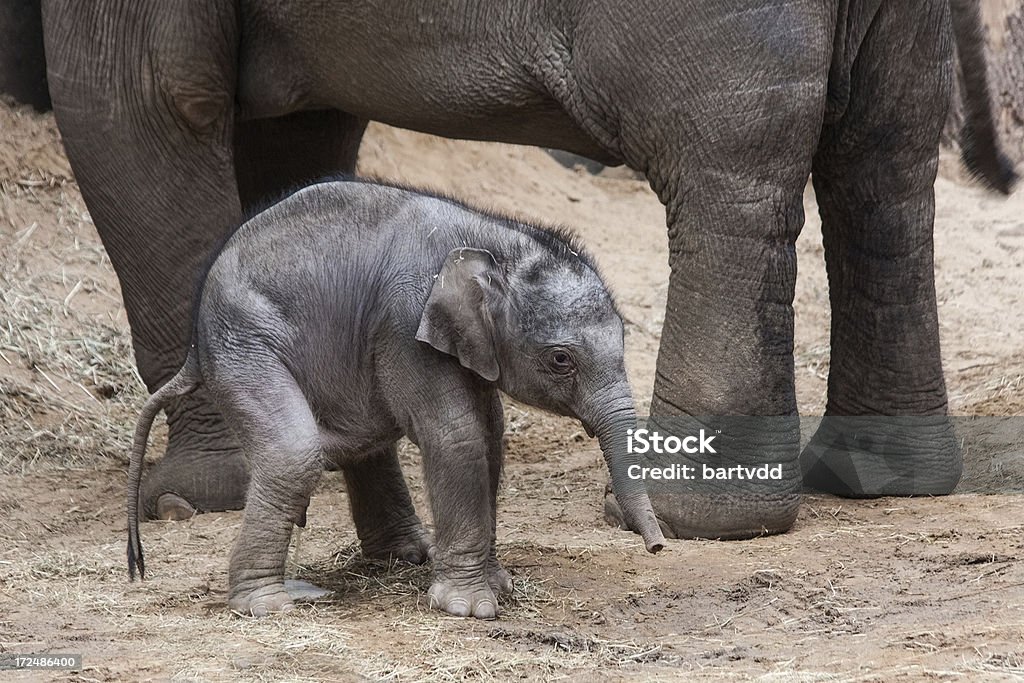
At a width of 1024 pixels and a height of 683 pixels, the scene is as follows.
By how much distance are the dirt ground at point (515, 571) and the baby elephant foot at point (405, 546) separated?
0.06m

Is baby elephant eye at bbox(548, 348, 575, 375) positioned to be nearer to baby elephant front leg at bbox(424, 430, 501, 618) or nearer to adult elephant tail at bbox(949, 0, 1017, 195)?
baby elephant front leg at bbox(424, 430, 501, 618)

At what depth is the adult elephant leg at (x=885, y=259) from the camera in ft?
20.2

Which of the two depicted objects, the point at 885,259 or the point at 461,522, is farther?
the point at 885,259

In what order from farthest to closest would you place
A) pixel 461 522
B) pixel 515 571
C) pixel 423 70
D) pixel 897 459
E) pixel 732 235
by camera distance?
1. pixel 897 459
2. pixel 423 70
3. pixel 732 235
4. pixel 515 571
5. pixel 461 522

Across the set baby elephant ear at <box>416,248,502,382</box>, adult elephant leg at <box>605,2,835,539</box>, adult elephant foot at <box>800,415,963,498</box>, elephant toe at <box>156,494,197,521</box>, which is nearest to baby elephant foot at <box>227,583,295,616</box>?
baby elephant ear at <box>416,248,502,382</box>

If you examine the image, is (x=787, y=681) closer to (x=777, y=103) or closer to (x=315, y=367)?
(x=315, y=367)

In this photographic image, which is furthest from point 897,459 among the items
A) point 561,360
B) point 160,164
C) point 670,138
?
point 160,164

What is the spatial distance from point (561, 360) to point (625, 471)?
35cm

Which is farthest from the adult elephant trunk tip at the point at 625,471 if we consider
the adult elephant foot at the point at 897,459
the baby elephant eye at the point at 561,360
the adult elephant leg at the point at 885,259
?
the adult elephant foot at the point at 897,459

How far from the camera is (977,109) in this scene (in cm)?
662

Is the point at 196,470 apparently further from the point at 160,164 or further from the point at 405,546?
the point at 405,546

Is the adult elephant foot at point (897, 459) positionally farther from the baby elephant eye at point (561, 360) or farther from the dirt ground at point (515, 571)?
the baby elephant eye at point (561, 360)

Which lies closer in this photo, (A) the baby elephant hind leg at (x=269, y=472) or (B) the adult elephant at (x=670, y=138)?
(A) the baby elephant hind leg at (x=269, y=472)

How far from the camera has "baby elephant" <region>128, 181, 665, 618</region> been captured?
4809mm
